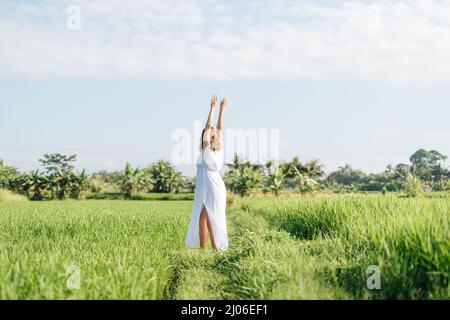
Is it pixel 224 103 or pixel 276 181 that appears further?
pixel 276 181

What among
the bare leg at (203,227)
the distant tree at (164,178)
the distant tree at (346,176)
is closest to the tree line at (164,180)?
the distant tree at (164,178)

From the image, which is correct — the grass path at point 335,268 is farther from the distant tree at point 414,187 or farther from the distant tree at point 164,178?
the distant tree at point 164,178

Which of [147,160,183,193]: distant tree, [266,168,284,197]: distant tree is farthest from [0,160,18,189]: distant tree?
[266,168,284,197]: distant tree

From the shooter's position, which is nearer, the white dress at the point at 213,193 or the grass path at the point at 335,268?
the grass path at the point at 335,268

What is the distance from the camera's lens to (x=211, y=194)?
8.09 metres

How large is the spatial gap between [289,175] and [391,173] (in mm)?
28930

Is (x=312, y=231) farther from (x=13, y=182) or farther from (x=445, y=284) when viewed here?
(x=13, y=182)

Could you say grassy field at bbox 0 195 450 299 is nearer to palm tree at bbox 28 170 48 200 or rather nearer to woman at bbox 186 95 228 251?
woman at bbox 186 95 228 251

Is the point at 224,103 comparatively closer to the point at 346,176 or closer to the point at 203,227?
the point at 203,227

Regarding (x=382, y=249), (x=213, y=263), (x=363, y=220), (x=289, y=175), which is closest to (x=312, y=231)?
(x=363, y=220)

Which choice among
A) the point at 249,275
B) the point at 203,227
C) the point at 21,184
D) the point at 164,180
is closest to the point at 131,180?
the point at 164,180

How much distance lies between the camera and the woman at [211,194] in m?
7.91
